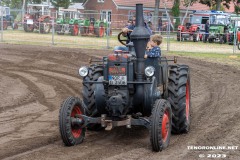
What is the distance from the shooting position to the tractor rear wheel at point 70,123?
7.14 m

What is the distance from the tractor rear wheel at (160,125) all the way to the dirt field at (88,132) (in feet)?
0.41

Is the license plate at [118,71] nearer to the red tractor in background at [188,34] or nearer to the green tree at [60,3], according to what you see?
the red tractor in background at [188,34]

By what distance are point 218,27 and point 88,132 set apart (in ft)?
96.3

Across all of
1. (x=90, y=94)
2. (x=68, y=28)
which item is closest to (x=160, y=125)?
(x=90, y=94)

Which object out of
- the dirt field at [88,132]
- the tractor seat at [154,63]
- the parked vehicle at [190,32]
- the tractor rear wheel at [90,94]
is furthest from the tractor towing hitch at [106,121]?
the parked vehicle at [190,32]

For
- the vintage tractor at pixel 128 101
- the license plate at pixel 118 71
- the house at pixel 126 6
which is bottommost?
the vintage tractor at pixel 128 101

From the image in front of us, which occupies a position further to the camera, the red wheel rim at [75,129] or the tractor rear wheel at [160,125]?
the red wheel rim at [75,129]

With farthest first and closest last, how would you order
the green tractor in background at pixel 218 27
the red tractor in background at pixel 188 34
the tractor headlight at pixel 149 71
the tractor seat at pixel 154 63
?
the red tractor in background at pixel 188 34
the green tractor in background at pixel 218 27
the tractor seat at pixel 154 63
the tractor headlight at pixel 149 71

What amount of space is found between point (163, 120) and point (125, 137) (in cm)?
103

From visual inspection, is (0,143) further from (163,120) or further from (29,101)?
(29,101)

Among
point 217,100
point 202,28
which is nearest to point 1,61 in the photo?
point 217,100

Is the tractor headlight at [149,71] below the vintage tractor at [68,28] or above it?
below

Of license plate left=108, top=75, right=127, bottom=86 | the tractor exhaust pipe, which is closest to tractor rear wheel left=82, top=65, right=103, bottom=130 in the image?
license plate left=108, top=75, right=127, bottom=86

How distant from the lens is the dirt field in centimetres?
693
